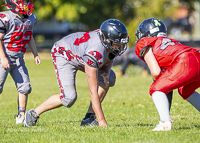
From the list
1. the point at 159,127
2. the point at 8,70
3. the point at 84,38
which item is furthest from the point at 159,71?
the point at 8,70

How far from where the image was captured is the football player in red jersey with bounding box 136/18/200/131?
4.65 m

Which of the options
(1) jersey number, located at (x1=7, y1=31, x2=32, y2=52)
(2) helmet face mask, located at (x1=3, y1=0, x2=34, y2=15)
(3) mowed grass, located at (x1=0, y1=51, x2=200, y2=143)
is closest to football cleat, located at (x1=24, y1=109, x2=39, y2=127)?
(3) mowed grass, located at (x1=0, y1=51, x2=200, y2=143)

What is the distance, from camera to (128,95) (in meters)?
10.8

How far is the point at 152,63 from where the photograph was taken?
4.72m

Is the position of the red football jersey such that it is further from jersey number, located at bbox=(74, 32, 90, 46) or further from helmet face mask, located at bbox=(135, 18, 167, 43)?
jersey number, located at bbox=(74, 32, 90, 46)

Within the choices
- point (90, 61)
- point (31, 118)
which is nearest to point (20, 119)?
point (31, 118)

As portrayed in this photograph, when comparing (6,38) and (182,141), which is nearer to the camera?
(182,141)

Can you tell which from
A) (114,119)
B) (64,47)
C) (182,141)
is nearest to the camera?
(182,141)

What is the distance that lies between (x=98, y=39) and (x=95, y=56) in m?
0.26

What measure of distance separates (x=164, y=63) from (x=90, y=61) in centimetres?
91

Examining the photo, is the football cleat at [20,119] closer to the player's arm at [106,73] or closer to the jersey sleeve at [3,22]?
the jersey sleeve at [3,22]

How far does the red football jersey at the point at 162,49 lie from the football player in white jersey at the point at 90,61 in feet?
0.78

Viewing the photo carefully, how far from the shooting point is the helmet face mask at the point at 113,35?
4.86 m

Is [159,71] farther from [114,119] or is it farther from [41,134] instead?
[114,119]
